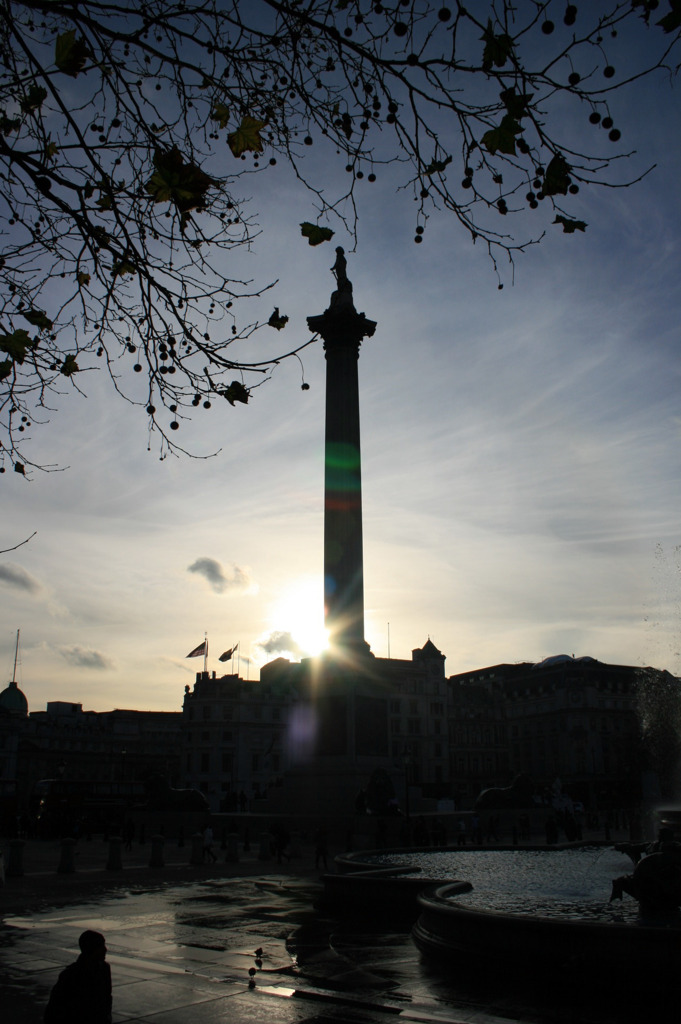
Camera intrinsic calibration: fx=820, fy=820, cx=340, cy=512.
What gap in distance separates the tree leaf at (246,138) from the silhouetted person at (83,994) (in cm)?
609

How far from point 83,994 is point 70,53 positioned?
659 cm

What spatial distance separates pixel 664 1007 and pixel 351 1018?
124 inches

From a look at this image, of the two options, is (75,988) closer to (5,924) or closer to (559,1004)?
(559,1004)

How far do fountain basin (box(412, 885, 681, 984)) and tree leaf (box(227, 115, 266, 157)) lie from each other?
8.49 meters

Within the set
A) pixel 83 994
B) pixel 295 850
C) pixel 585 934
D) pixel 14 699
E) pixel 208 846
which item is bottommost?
pixel 295 850

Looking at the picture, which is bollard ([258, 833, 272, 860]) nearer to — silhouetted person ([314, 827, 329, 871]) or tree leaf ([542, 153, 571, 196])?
silhouetted person ([314, 827, 329, 871])

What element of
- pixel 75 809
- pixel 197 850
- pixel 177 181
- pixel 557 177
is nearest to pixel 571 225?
pixel 557 177

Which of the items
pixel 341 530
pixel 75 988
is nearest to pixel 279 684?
pixel 341 530

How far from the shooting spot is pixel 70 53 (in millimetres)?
5863

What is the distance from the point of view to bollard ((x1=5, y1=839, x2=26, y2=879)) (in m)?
20.9

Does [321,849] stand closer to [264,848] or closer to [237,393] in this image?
[264,848]

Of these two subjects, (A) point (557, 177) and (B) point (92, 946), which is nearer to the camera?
(B) point (92, 946)

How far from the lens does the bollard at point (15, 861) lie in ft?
68.5

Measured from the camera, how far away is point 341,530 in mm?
38062
